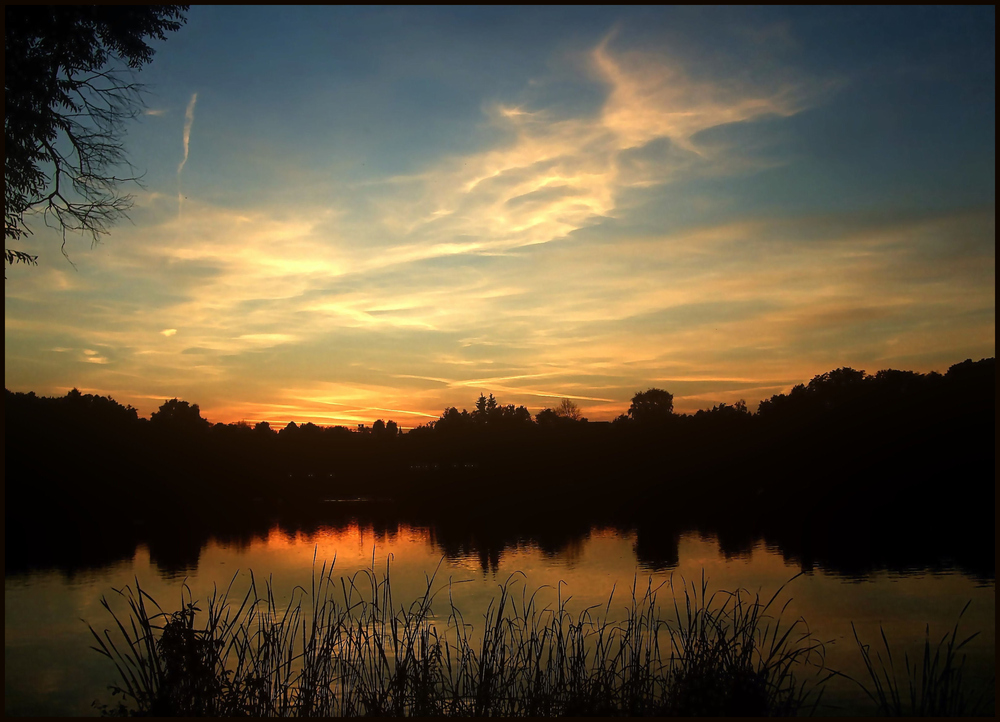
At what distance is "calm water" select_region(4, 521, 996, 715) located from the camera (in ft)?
48.5

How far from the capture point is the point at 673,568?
29250 mm

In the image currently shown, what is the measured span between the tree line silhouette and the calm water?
129 inches

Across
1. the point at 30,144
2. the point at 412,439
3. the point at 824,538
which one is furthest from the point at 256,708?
the point at 412,439

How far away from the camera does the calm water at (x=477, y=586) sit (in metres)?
Result: 14.8

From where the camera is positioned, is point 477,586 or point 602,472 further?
point 602,472

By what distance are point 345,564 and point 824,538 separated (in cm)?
2883

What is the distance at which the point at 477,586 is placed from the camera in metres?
24.8

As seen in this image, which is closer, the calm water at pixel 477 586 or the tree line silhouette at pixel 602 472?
the calm water at pixel 477 586

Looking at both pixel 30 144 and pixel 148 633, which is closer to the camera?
pixel 148 633

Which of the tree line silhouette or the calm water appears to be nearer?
the calm water

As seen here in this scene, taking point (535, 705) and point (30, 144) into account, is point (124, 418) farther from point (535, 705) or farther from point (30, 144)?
point (535, 705)

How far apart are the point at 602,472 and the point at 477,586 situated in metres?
64.3

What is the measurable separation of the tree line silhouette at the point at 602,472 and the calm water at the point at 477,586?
328cm

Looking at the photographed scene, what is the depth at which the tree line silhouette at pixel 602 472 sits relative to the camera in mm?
51188
